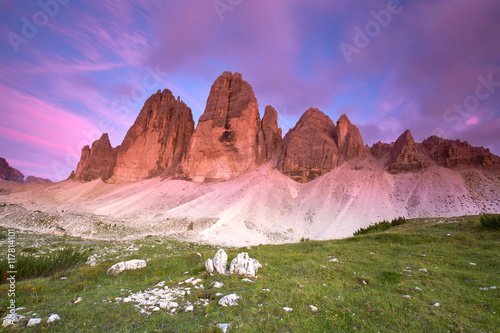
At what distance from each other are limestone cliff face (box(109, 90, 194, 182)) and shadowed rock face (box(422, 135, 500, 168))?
69.6 m

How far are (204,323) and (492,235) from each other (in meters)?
18.3

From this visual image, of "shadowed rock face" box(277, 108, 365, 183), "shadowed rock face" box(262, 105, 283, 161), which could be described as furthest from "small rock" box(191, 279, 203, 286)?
"shadowed rock face" box(262, 105, 283, 161)

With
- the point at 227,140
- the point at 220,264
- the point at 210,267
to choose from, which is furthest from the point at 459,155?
the point at 210,267

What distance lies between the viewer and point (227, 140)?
213ft

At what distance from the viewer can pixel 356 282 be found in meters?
8.59

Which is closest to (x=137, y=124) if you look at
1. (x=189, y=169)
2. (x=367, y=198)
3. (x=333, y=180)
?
(x=189, y=169)

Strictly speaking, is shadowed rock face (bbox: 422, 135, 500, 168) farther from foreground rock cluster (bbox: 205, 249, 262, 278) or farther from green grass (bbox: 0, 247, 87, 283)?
green grass (bbox: 0, 247, 87, 283)

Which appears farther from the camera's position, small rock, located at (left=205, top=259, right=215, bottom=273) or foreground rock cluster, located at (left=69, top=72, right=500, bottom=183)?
foreground rock cluster, located at (left=69, top=72, right=500, bottom=183)

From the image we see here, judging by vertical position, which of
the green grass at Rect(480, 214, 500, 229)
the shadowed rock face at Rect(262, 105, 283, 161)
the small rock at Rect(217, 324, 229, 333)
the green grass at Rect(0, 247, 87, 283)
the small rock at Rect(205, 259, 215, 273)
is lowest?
the green grass at Rect(0, 247, 87, 283)

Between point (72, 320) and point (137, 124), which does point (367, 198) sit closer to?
point (72, 320)

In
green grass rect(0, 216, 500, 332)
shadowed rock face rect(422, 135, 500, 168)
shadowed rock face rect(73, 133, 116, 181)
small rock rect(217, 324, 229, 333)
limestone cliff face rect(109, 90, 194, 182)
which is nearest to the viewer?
small rock rect(217, 324, 229, 333)

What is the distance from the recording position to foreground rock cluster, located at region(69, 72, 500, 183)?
48688mm

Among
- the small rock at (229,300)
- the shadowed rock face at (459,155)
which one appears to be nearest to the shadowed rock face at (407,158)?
the shadowed rock face at (459,155)

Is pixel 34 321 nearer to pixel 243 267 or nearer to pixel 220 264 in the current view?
pixel 220 264
